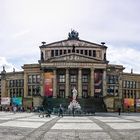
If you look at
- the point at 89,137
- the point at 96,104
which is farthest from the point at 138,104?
the point at 89,137

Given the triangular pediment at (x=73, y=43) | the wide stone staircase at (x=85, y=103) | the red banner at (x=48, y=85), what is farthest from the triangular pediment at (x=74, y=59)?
the wide stone staircase at (x=85, y=103)

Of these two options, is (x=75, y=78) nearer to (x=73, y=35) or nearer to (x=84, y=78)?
(x=84, y=78)

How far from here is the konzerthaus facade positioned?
115562 millimetres

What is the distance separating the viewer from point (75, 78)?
12144 cm

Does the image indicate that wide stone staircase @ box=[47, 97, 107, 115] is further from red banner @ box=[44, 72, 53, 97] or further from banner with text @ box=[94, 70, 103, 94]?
banner with text @ box=[94, 70, 103, 94]

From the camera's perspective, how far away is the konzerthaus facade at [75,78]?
11556 cm

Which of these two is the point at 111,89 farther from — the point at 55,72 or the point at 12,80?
the point at 12,80

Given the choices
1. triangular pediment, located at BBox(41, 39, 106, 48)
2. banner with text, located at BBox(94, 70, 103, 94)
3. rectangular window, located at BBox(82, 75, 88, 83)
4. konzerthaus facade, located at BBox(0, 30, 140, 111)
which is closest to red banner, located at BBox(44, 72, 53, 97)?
konzerthaus facade, located at BBox(0, 30, 140, 111)

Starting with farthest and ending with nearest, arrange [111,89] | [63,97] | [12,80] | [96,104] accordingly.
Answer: [12,80]
[111,89]
[63,97]
[96,104]

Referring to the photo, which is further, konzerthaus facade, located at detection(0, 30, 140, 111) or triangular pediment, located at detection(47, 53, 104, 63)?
triangular pediment, located at detection(47, 53, 104, 63)

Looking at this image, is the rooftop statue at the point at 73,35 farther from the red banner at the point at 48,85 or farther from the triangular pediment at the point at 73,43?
the red banner at the point at 48,85

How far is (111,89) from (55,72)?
1890 cm

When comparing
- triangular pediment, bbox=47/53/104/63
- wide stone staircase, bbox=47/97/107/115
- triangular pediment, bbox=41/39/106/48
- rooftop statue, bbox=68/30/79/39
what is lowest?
wide stone staircase, bbox=47/97/107/115

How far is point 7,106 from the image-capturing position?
11756 cm
